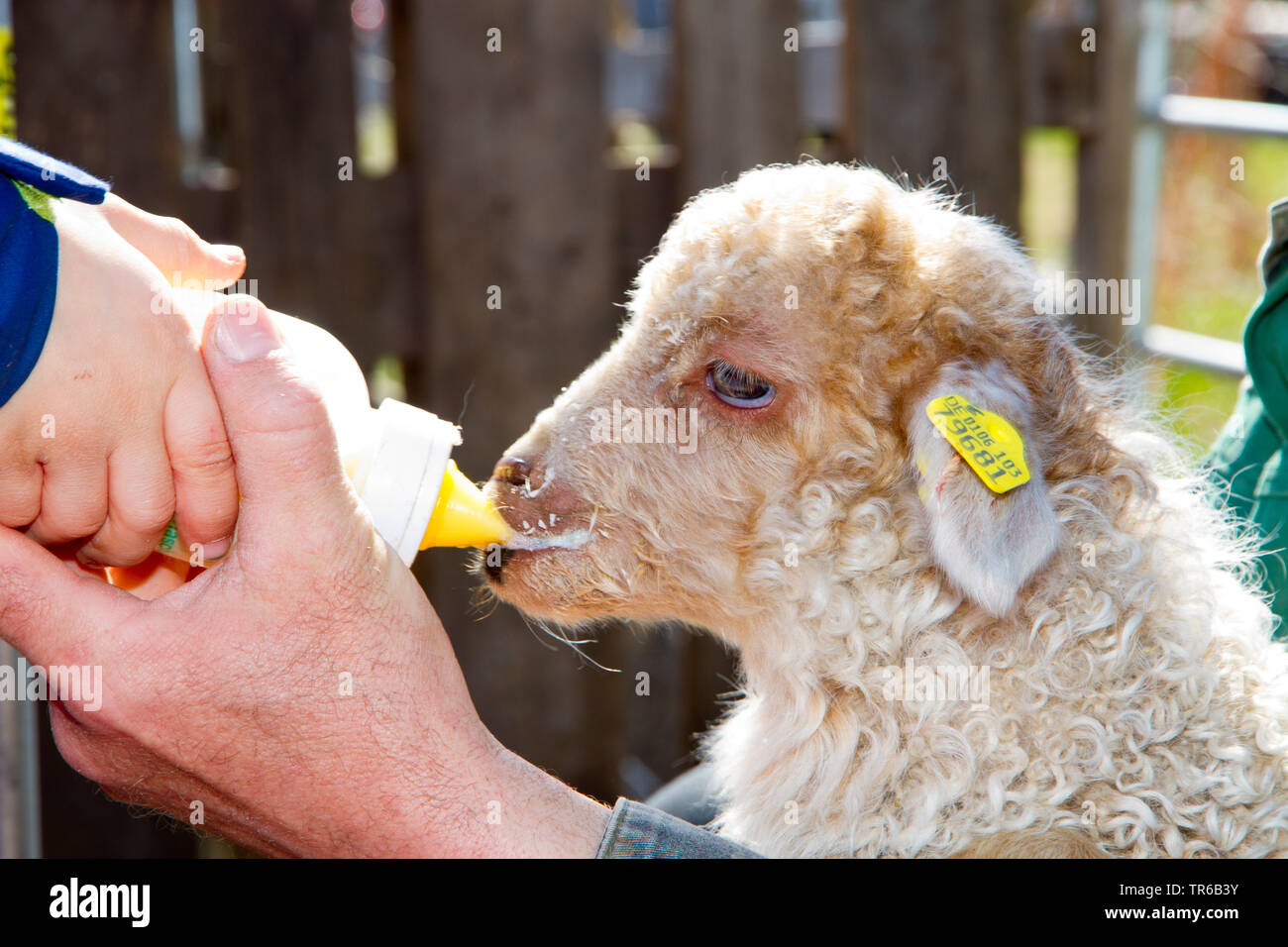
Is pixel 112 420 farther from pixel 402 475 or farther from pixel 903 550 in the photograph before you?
pixel 903 550

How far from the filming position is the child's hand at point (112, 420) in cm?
125

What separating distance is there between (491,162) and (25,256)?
2.19m

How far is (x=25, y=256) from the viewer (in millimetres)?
1206

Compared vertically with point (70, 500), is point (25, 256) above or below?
above

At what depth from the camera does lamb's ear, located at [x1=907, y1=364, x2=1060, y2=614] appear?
1.56m

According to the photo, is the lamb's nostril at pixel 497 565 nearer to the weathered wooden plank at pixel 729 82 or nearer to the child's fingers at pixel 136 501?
the child's fingers at pixel 136 501

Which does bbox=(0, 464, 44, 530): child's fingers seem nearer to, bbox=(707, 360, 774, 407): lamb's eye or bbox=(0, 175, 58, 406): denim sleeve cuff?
bbox=(0, 175, 58, 406): denim sleeve cuff

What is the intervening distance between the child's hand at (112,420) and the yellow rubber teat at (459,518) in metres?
0.28

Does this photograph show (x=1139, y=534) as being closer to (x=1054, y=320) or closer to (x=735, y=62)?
(x=1054, y=320)

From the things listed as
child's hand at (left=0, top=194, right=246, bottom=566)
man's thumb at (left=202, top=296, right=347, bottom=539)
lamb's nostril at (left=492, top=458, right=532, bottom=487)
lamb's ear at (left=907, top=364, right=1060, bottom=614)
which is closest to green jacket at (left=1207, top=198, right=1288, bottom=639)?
lamb's ear at (left=907, top=364, right=1060, bottom=614)

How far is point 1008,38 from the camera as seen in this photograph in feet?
12.4

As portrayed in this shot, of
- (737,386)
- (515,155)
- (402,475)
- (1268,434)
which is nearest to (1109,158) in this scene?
(515,155)
